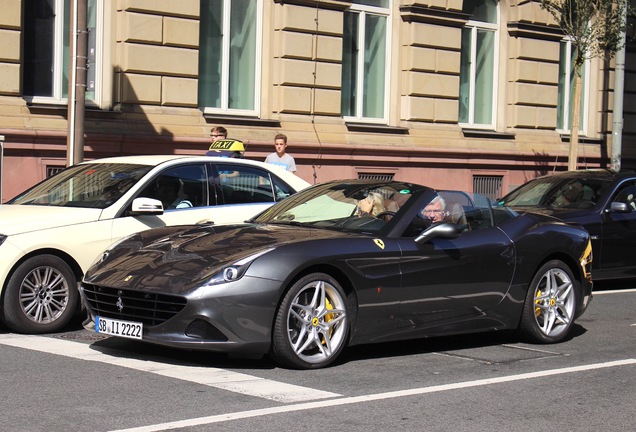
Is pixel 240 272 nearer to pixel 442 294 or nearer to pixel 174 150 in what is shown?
pixel 442 294

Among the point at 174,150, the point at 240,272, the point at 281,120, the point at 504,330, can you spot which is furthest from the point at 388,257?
the point at 281,120

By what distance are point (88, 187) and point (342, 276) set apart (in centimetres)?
330

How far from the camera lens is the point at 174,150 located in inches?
747

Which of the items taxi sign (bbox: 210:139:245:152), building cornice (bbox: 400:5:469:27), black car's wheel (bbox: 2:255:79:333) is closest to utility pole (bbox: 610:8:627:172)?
building cornice (bbox: 400:5:469:27)

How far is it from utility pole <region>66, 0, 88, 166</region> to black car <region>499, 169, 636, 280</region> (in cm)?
520

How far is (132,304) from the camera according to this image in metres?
7.80

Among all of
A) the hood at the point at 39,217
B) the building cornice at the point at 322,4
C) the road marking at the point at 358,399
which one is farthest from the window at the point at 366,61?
the road marking at the point at 358,399

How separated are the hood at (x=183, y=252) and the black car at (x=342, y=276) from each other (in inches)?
0.5

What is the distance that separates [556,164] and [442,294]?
17.7m

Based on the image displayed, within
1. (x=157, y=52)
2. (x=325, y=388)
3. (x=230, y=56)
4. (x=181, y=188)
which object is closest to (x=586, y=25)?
(x=230, y=56)

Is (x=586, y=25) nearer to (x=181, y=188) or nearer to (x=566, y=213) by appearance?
(x=566, y=213)

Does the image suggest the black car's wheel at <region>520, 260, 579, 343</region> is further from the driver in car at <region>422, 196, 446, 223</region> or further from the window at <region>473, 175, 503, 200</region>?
the window at <region>473, 175, 503, 200</region>

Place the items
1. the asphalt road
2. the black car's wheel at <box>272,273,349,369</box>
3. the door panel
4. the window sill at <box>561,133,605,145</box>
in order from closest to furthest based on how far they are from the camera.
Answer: the asphalt road → the black car's wheel at <box>272,273,349,369</box> → the door panel → the window sill at <box>561,133,605,145</box>

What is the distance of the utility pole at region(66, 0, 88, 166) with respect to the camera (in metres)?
13.4
